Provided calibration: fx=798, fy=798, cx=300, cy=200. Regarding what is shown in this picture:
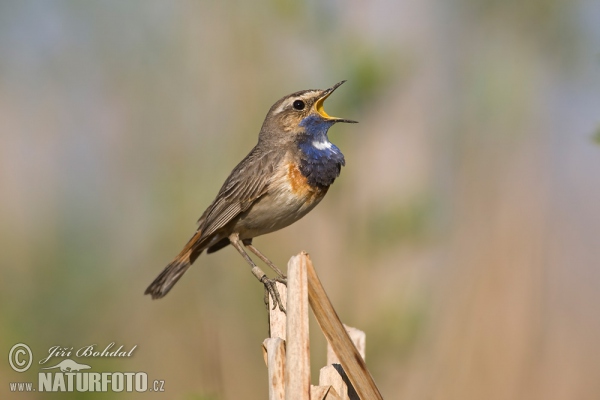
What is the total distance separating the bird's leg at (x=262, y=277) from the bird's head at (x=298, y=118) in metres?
0.74

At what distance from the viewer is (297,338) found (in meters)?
3.12

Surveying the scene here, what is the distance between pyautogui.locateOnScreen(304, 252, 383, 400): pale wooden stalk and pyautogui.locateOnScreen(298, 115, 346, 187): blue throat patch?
191cm

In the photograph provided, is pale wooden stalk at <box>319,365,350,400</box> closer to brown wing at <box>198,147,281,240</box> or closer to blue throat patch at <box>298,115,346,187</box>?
blue throat patch at <box>298,115,346,187</box>

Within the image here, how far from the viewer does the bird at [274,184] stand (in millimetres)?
5098

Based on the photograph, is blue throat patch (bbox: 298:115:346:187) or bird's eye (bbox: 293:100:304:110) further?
bird's eye (bbox: 293:100:304:110)

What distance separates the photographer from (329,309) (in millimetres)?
3139

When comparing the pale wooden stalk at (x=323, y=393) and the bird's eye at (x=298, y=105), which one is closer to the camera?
the pale wooden stalk at (x=323, y=393)

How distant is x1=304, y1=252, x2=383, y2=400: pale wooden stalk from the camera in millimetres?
3139

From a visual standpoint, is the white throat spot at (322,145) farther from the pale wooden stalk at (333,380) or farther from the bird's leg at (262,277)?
the pale wooden stalk at (333,380)

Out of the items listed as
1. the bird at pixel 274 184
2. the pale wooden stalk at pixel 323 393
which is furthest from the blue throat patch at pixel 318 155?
the pale wooden stalk at pixel 323 393

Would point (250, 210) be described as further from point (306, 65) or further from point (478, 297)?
point (478, 297)

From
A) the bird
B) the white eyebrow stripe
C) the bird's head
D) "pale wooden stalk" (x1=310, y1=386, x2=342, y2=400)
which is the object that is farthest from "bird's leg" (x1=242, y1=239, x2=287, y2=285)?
"pale wooden stalk" (x1=310, y1=386, x2=342, y2=400)

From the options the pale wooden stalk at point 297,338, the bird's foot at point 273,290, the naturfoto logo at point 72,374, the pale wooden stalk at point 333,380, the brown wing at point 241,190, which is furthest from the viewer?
the brown wing at point 241,190

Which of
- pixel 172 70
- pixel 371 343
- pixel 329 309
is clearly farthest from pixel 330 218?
pixel 329 309
